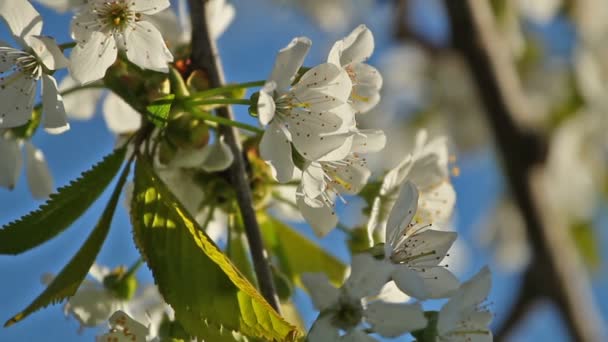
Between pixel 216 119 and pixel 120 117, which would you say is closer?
pixel 216 119

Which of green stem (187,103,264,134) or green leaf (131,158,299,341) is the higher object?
green stem (187,103,264,134)

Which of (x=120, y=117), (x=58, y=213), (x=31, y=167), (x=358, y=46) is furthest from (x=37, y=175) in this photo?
(x=358, y=46)

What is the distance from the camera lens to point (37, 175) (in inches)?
52.2

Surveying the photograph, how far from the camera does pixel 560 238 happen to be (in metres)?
2.62

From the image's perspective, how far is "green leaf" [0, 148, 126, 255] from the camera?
3.31 ft

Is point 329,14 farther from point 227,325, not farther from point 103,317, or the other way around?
point 227,325

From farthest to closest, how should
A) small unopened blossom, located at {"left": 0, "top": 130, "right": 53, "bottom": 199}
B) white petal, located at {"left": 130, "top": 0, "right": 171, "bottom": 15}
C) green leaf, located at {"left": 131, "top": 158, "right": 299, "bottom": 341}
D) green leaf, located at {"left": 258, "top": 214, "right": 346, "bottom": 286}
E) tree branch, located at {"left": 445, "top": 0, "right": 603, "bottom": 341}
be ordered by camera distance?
tree branch, located at {"left": 445, "top": 0, "right": 603, "bottom": 341} → green leaf, located at {"left": 258, "top": 214, "right": 346, "bottom": 286} → small unopened blossom, located at {"left": 0, "top": 130, "right": 53, "bottom": 199} → white petal, located at {"left": 130, "top": 0, "right": 171, "bottom": 15} → green leaf, located at {"left": 131, "top": 158, "right": 299, "bottom": 341}

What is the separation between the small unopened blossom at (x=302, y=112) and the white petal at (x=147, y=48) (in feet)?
0.50

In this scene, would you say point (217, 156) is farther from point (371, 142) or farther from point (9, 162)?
point (9, 162)

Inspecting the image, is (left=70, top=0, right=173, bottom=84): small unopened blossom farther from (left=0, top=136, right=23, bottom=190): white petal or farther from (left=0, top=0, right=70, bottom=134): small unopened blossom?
(left=0, top=136, right=23, bottom=190): white petal

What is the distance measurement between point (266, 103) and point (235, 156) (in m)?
0.20

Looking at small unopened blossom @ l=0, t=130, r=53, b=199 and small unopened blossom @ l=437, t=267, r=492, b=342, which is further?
small unopened blossom @ l=0, t=130, r=53, b=199

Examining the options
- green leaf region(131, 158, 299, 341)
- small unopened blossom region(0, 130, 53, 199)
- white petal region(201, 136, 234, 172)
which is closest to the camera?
green leaf region(131, 158, 299, 341)

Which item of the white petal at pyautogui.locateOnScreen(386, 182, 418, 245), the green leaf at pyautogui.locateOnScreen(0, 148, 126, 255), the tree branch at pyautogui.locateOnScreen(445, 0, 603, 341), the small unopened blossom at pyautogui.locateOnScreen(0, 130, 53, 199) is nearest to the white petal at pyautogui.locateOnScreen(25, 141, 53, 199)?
the small unopened blossom at pyautogui.locateOnScreen(0, 130, 53, 199)
